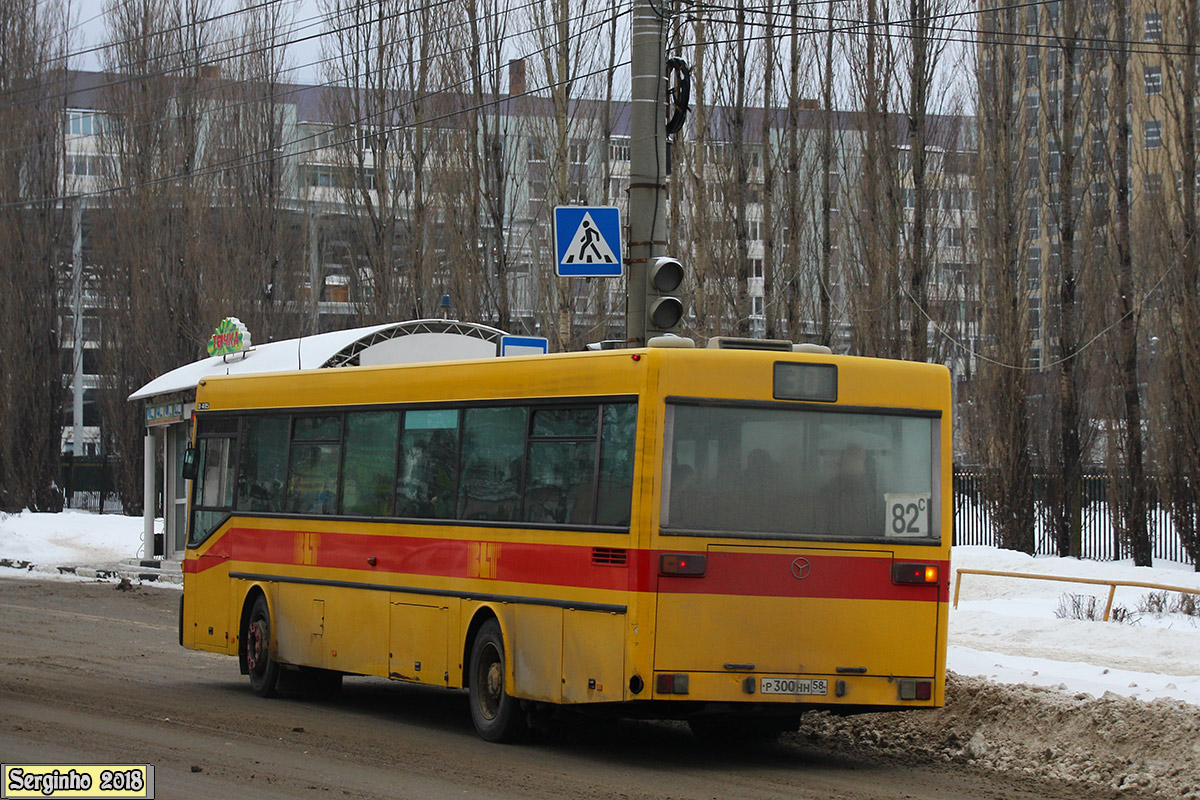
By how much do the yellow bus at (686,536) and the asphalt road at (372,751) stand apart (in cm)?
42

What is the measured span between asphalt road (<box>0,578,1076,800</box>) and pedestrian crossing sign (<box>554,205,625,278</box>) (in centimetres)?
400

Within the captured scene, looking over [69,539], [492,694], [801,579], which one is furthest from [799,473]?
[69,539]

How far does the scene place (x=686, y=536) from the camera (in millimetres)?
9602

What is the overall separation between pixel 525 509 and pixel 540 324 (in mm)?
30390

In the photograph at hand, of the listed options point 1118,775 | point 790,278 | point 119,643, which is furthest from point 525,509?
point 790,278

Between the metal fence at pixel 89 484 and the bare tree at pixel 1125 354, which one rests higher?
the bare tree at pixel 1125 354

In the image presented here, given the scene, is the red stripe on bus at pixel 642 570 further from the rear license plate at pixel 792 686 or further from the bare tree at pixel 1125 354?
the bare tree at pixel 1125 354

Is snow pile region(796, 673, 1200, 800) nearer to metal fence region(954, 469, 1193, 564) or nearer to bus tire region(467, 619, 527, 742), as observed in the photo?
bus tire region(467, 619, 527, 742)

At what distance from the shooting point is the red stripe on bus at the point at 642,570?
9.61m

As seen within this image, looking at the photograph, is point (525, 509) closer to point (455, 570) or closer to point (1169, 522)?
point (455, 570)

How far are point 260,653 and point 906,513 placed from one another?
21.3 ft

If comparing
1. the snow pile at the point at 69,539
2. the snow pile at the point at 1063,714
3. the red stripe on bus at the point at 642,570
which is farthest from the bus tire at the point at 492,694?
the snow pile at the point at 69,539

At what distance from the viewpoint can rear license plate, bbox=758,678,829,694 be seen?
31.7ft

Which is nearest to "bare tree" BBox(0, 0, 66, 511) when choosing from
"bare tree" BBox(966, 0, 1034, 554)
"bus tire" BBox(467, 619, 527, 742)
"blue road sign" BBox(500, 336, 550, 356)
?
"bare tree" BBox(966, 0, 1034, 554)
